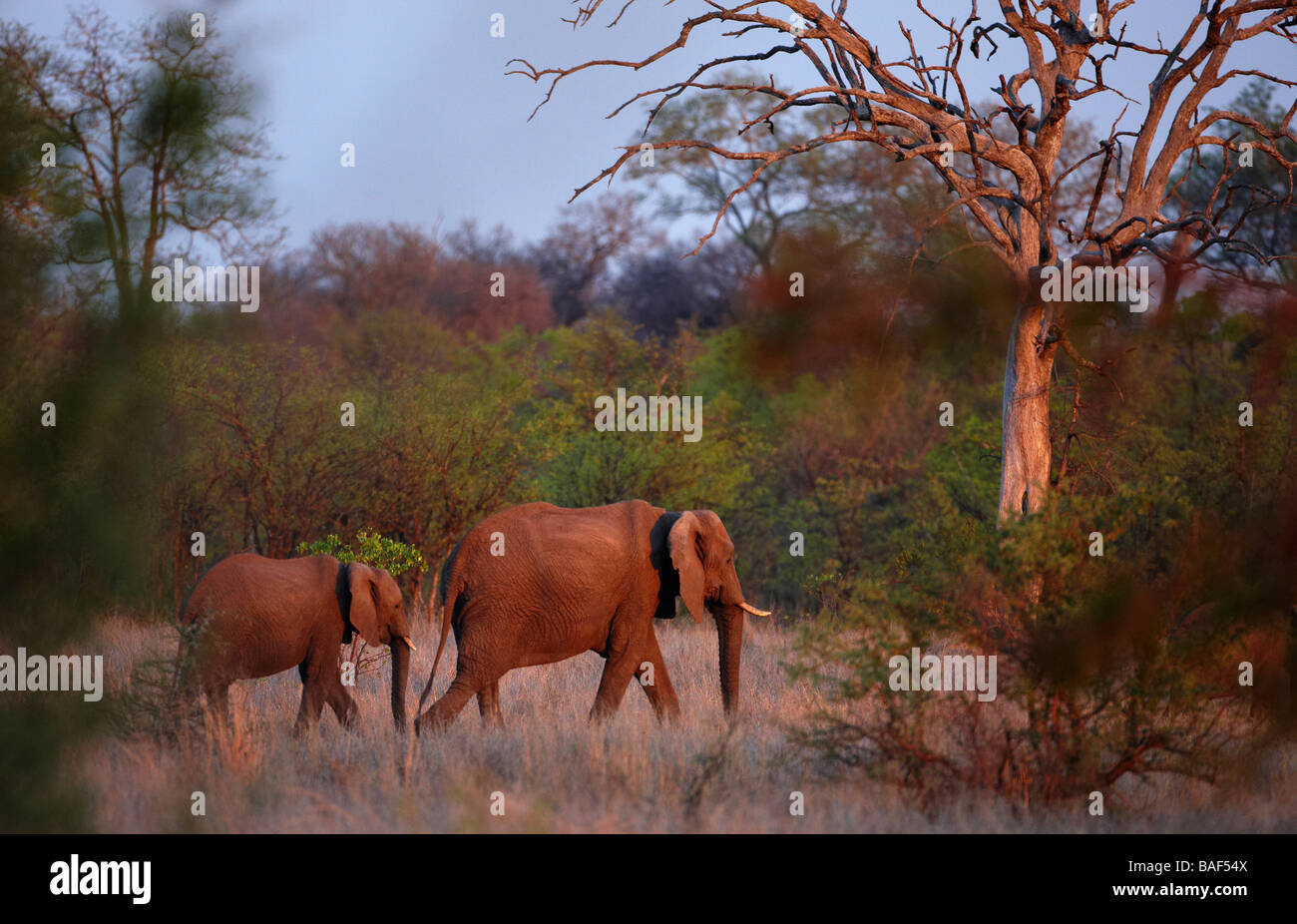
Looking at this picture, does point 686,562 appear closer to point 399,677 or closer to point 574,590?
point 574,590

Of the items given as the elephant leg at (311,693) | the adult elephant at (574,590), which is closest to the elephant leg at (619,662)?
the adult elephant at (574,590)

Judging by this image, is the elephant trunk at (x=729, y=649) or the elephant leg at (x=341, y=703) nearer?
the elephant leg at (x=341, y=703)

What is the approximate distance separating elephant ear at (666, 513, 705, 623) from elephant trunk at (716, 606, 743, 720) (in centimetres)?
37

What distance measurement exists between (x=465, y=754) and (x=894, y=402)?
43.1ft

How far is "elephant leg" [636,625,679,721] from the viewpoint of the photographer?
9078mm

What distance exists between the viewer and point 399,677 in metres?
9.21

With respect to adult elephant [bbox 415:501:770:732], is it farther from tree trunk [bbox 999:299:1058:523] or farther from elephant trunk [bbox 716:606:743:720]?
A: tree trunk [bbox 999:299:1058:523]

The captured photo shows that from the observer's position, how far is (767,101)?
37781 millimetres

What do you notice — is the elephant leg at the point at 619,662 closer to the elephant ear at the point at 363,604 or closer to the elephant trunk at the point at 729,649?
the elephant trunk at the point at 729,649

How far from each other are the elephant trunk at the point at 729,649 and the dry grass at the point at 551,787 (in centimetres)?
51

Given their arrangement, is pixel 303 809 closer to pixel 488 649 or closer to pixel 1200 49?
pixel 488 649

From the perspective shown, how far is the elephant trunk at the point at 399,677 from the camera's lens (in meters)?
8.97

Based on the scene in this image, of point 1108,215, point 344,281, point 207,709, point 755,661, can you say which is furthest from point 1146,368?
point 344,281

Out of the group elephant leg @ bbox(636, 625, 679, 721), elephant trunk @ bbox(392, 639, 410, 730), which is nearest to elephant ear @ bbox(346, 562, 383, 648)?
elephant trunk @ bbox(392, 639, 410, 730)
